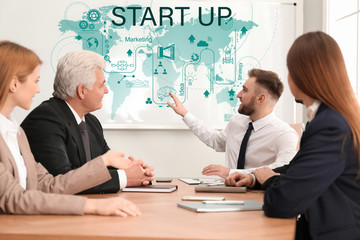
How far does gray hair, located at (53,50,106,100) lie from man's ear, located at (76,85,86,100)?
2 centimetres

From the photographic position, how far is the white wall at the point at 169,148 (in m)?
4.43

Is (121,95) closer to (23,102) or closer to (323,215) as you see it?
(23,102)

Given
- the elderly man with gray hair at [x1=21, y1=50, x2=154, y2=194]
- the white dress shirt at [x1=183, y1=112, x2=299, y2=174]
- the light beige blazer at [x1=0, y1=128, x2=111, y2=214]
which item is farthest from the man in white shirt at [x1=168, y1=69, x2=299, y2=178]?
the light beige blazer at [x1=0, y1=128, x2=111, y2=214]

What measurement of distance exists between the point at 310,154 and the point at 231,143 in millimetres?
1939

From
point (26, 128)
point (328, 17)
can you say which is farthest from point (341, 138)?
point (328, 17)

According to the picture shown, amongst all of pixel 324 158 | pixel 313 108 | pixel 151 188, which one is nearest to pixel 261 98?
pixel 151 188

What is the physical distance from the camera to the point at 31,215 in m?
1.55

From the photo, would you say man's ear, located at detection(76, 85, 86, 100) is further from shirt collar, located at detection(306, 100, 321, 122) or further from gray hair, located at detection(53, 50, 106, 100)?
shirt collar, located at detection(306, 100, 321, 122)

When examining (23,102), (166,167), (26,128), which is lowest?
(166,167)

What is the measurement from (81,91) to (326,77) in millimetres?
1395

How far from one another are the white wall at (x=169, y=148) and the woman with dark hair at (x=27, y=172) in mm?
2372

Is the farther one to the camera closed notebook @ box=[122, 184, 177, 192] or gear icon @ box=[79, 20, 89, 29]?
gear icon @ box=[79, 20, 89, 29]

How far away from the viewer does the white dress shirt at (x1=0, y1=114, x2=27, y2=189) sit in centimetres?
169

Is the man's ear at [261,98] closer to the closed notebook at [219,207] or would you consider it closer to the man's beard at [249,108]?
the man's beard at [249,108]
